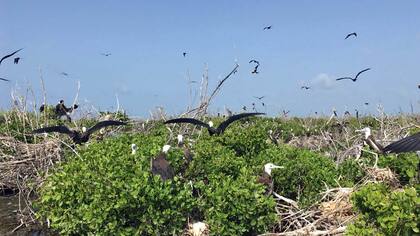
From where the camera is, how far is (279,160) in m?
7.70

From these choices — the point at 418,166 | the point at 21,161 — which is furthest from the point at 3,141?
the point at 418,166

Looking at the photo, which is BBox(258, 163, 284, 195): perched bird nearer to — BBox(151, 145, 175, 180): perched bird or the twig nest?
the twig nest

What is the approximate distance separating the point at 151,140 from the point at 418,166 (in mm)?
3950

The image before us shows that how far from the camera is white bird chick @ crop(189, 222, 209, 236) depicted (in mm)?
6590

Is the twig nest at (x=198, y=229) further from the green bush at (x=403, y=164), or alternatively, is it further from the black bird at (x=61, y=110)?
the black bird at (x=61, y=110)

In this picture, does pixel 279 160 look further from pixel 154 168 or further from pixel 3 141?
pixel 3 141

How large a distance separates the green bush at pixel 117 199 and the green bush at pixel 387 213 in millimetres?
2161

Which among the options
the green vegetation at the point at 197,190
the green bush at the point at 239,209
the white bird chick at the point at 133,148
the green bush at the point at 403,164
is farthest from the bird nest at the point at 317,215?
the white bird chick at the point at 133,148

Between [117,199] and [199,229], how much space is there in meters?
1.07

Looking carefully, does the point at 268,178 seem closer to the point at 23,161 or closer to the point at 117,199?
the point at 117,199

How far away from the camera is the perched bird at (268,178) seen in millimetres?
7051

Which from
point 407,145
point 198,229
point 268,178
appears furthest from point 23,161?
point 407,145

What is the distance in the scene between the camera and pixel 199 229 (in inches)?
260

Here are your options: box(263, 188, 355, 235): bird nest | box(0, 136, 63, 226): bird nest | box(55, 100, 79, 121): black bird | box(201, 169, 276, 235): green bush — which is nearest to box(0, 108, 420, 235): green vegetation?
box(201, 169, 276, 235): green bush
